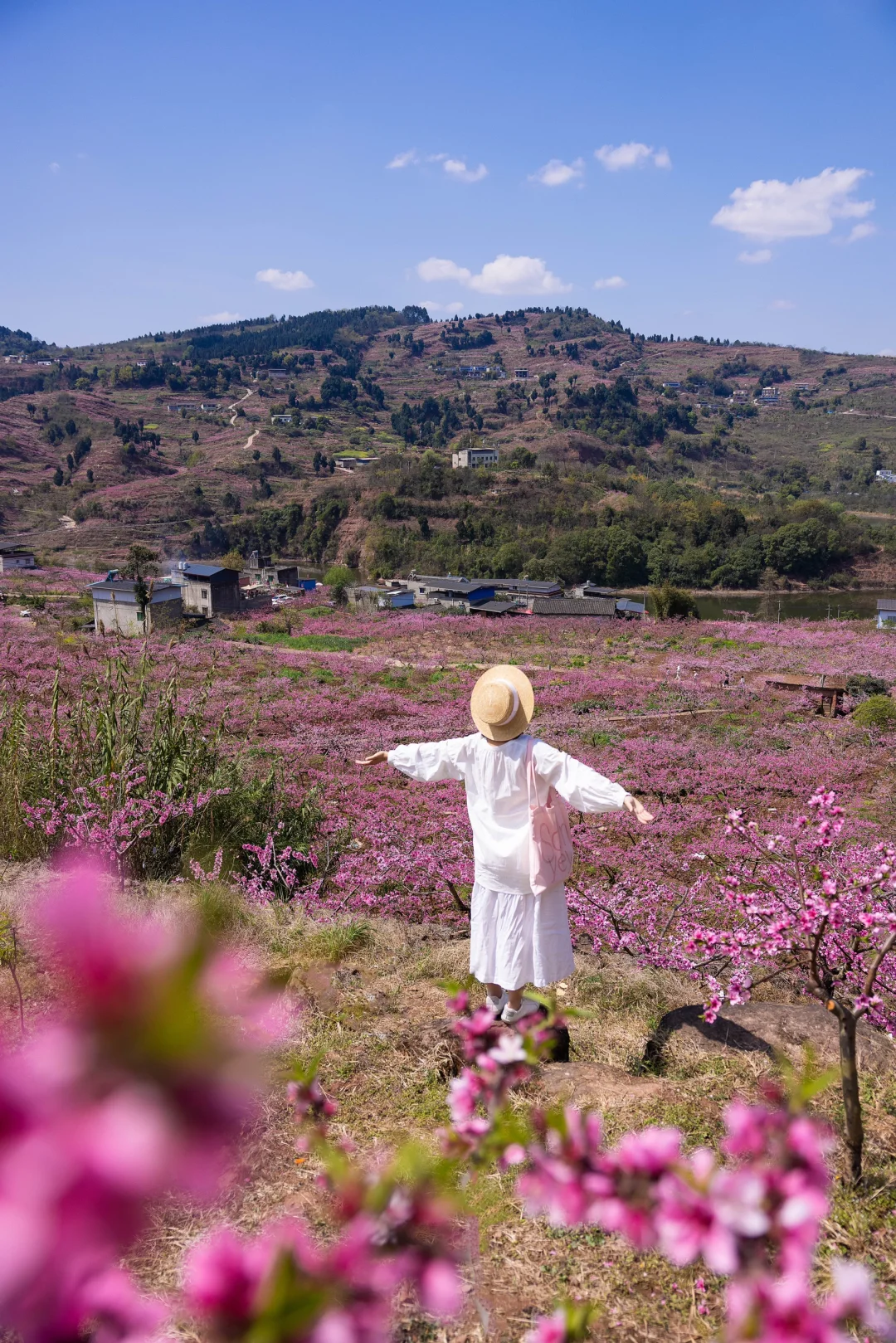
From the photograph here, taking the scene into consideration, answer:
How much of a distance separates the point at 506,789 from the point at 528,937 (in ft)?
2.45

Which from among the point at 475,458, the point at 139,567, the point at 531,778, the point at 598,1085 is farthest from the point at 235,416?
the point at 598,1085

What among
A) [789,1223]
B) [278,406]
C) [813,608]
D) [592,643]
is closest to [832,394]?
[278,406]

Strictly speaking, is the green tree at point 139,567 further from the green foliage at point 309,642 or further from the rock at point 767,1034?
the rock at point 767,1034

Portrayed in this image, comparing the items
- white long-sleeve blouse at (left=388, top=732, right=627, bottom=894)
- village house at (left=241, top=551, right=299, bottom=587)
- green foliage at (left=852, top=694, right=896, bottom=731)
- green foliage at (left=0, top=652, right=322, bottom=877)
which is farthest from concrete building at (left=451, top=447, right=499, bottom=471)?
white long-sleeve blouse at (left=388, top=732, right=627, bottom=894)

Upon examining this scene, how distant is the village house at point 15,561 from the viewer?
53994mm

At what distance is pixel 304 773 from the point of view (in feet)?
49.8

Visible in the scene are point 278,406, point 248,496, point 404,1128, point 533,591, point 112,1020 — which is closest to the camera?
point 112,1020

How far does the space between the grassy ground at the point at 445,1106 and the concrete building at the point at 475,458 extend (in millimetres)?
95232

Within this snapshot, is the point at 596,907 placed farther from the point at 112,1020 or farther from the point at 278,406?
the point at 278,406

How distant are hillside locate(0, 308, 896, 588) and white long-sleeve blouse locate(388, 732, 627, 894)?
195 feet

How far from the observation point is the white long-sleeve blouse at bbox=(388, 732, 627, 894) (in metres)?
4.01

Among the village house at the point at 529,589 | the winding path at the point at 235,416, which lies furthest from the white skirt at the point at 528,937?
the winding path at the point at 235,416

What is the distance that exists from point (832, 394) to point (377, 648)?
15936 centimetres

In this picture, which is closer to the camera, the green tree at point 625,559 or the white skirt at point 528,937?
the white skirt at point 528,937
